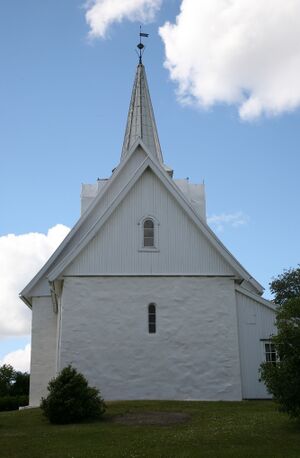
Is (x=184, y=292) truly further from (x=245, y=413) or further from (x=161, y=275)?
(x=245, y=413)

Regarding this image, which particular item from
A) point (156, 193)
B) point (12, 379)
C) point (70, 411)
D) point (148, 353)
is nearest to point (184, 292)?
point (148, 353)

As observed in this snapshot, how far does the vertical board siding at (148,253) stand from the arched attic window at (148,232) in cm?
27

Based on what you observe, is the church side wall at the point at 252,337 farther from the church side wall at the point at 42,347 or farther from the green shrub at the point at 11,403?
the green shrub at the point at 11,403

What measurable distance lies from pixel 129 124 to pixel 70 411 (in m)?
18.7

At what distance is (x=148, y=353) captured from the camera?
22422mm

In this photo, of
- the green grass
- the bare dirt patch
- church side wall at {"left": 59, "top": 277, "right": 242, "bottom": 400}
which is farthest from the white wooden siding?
the bare dirt patch

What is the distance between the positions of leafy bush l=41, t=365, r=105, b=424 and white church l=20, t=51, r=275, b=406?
4.75m

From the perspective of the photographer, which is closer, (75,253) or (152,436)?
(152,436)

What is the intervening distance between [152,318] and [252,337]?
13.8 ft

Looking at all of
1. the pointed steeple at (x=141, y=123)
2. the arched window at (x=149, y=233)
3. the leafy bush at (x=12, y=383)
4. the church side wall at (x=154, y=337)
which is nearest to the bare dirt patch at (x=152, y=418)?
the church side wall at (x=154, y=337)

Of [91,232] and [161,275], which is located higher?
[91,232]

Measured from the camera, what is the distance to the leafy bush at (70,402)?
16.7 m

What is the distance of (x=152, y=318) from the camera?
2302 cm

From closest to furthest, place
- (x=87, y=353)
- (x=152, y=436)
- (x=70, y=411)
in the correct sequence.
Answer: (x=152, y=436)
(x=70, y=411)
(x=87, y=353)
